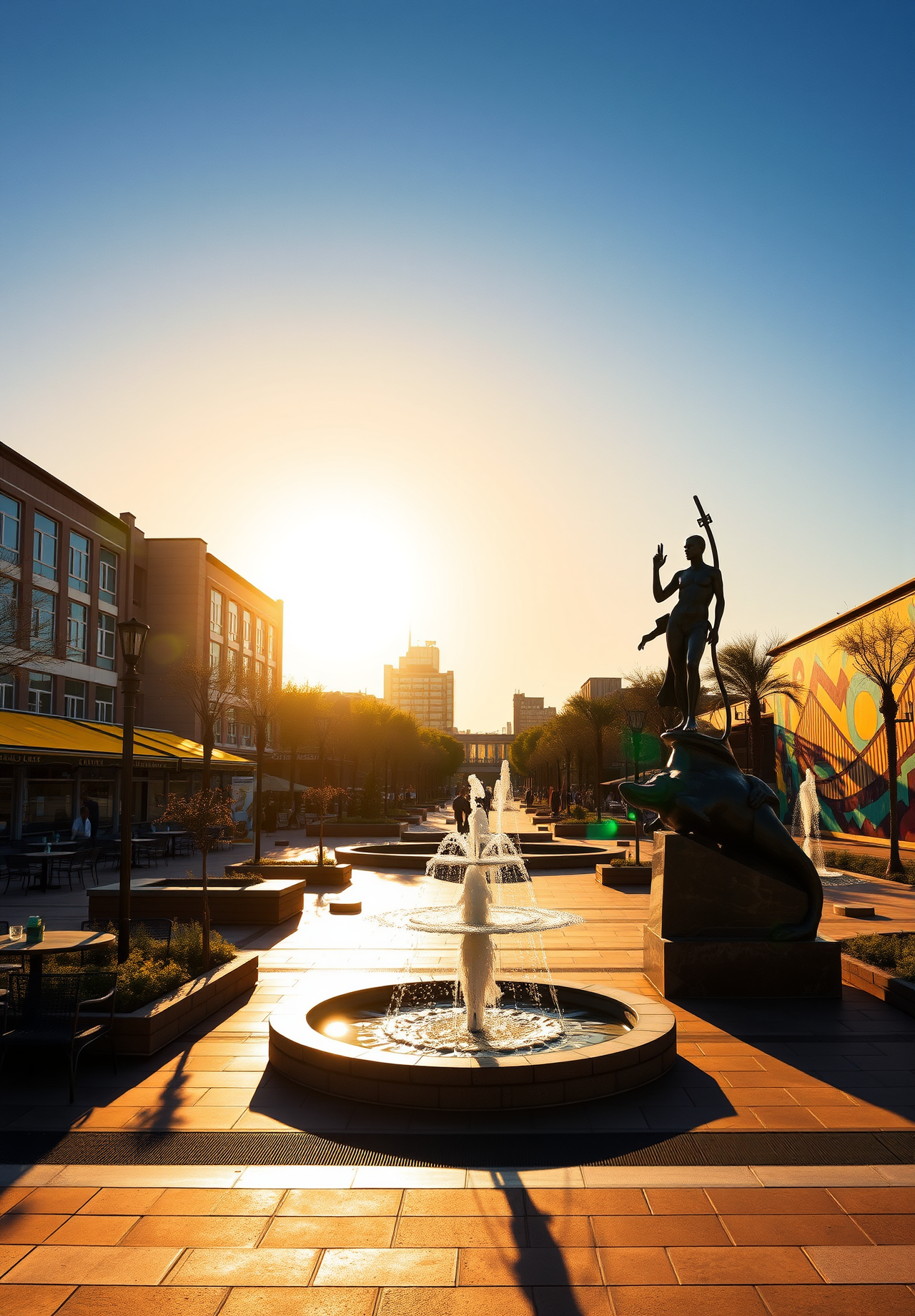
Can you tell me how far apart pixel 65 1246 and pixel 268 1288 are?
1173mm

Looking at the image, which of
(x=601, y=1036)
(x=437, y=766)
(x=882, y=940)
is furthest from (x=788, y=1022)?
(x=437, y=766)

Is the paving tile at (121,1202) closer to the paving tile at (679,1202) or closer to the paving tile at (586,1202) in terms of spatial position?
the paving tile at (586,1202)

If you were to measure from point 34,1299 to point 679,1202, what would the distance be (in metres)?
3.29

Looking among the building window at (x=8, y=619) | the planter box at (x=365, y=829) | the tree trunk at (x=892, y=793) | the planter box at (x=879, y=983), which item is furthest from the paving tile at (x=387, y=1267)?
the planter box at (x=365, y=829)

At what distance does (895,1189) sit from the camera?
5.06 m

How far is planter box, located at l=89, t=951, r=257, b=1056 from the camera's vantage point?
7.59 metres

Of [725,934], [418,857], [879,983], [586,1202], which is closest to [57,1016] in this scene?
[586,1202]

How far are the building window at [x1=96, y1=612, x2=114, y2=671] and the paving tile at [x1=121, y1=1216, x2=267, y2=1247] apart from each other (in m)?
35.6

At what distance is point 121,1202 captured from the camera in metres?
4.90

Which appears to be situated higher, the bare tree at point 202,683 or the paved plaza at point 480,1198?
the bare tree at point 202,683

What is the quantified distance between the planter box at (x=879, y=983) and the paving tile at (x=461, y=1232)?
6217 mm

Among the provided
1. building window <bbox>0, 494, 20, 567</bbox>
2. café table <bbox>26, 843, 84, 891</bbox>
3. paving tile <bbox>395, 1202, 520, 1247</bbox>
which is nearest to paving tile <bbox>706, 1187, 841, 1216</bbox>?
paving tile <bbox>395, 1202, 520, 1247</bbox>

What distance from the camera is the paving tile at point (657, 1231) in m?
4.43

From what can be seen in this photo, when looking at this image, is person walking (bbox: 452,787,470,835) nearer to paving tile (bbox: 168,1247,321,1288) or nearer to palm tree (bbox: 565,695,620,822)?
palm tree (bbox: 565,695,620,822)
